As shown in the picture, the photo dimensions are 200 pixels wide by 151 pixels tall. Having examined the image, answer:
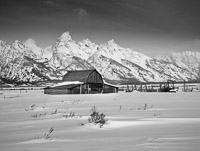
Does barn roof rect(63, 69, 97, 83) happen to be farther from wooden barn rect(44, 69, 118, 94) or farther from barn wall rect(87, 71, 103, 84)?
barn wall rect(87, 71, 103, 84)

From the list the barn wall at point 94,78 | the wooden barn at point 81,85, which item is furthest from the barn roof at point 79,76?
the barn wall at point 94,78

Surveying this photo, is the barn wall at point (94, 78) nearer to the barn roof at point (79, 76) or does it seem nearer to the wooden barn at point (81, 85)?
the wooden barn at point (81, 85)

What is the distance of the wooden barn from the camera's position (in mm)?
49294

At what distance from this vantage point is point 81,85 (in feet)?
167

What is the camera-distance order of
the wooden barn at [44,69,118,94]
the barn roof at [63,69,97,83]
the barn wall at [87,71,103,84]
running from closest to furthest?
the wooden barn at [44,69,118,94]
the barn roof at [63,69,97,83]
the barn wall at [87,71,103,84]

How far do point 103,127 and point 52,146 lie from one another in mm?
2600

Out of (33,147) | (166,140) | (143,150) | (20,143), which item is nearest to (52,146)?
(33,147)

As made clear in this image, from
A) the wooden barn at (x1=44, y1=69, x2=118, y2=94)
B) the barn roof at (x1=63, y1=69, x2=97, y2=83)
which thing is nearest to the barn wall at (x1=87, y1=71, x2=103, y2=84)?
the wooden barn at (x1=44, y1=69, x2=118, y2=94)

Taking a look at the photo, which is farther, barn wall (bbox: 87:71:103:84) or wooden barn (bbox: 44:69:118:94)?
barn wall (bbox: 87:71:103:84)

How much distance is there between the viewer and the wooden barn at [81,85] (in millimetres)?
49294

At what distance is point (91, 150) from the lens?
4156 mm

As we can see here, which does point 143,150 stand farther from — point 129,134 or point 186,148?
point 129,134

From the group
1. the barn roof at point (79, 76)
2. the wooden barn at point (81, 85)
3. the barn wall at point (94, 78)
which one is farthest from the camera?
the barn wall at point (94, 78)

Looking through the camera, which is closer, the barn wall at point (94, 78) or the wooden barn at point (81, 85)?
the wooden barn at point (81, 85)
